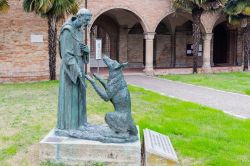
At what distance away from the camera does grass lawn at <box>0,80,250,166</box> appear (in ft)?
23.4

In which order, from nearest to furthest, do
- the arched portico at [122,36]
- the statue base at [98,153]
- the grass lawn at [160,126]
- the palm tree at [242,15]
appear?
the statue base at [98,153] < the grass lawn at [160,126] < the palm tree at [242,15] < the arched portico at [122,36]

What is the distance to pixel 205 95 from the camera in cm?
1541

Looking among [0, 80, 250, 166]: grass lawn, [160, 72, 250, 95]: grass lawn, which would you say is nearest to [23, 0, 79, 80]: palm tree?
[0, 80, 250, 166]: grass lawn

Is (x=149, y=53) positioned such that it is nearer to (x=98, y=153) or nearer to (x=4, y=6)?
(x=4, y=6)

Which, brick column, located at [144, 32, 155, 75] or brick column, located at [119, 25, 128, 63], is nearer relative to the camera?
brick column, located at [144, 32, 155, 75]

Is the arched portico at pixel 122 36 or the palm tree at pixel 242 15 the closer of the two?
the palm tree at pixel 242 15

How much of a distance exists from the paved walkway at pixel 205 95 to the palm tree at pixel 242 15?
6705 millimetres

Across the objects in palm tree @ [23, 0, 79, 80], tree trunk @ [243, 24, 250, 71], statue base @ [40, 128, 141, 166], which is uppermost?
palm tree @ [23, 0, 79, 80]

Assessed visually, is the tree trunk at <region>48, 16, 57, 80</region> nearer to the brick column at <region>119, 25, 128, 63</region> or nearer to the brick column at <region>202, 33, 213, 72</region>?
the brick column at <region>119, 25, 128, 63</region>

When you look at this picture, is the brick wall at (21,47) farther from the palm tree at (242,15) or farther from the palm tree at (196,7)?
the palm tree at (242,15)

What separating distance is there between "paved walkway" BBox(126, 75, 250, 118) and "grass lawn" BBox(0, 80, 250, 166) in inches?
33.5

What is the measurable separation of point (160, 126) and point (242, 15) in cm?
1714

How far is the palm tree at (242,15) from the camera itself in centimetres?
2370

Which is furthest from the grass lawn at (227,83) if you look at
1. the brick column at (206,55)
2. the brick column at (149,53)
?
the brick column at (206,55)
